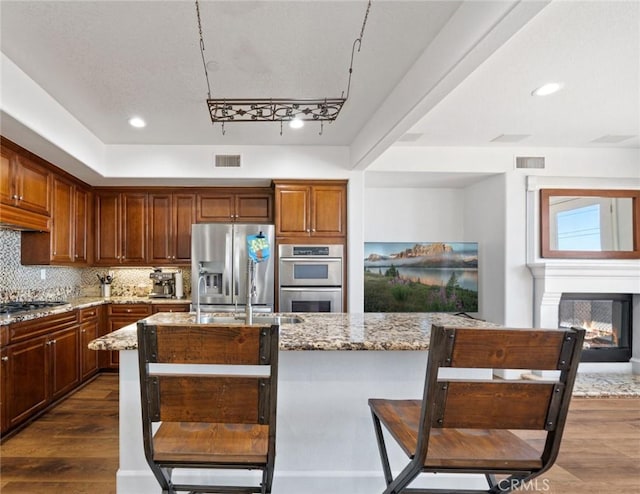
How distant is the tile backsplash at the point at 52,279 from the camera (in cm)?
Result: 361

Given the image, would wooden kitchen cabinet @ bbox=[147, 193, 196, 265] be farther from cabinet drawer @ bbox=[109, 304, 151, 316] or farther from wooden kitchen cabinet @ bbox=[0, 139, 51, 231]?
wooden kitchen cabinet @ bbox=[0, 139, 51, 231]

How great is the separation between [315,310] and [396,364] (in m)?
2.27

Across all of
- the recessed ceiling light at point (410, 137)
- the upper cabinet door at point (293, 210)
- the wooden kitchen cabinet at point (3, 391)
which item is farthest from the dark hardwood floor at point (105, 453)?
the recessed ceiling light at point (410, 137)

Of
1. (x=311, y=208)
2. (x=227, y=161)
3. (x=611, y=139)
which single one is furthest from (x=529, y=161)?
(x=227, y=161)

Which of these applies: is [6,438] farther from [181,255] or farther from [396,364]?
[396,364]

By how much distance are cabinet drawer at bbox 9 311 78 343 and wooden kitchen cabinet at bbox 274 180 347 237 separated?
216cm

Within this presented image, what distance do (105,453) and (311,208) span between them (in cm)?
287

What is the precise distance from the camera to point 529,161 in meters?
4.37

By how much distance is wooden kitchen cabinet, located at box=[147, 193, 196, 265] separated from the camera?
15.5 feet

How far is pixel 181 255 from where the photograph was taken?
4.75m

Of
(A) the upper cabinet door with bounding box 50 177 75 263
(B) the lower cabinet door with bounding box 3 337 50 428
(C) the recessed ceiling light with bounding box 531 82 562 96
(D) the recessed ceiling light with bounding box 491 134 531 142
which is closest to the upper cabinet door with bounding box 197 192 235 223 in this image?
(A) the upper cabinet door with bounding box 50 177 75 263

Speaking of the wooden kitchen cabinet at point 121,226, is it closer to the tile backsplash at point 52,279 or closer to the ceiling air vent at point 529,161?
the tile backsplash at point 52,279

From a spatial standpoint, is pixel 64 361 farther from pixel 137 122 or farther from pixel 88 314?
pixel 137 122

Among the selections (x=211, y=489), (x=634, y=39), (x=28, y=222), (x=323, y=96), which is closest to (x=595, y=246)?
(x=634, y=39)
